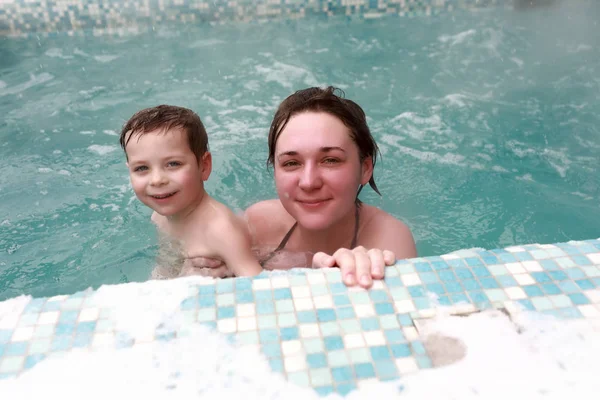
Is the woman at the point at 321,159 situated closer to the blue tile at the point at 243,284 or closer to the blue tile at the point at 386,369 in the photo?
the blue tile at the point at 243,284

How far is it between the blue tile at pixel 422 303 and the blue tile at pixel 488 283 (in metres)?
0.22

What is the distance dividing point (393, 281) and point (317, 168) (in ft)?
2.58

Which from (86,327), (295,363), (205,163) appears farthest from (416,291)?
(205,163)

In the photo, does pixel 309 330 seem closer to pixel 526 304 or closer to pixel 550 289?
pixel 526 304

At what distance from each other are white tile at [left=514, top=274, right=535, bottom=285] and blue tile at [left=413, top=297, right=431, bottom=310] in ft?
1.13

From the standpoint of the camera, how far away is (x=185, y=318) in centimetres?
154

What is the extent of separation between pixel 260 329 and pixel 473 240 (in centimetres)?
291

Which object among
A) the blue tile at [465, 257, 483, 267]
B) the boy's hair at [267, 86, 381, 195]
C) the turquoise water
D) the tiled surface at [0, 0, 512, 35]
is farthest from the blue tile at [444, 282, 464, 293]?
the tiled surface at [0, 0, 512, 35]

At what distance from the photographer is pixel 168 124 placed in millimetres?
2818

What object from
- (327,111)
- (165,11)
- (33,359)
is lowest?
(165,11)

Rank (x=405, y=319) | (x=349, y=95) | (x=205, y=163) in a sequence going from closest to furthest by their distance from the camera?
1. (x=405, y=319)
2. (x=205, y=163)
3. (x=349, y=95)

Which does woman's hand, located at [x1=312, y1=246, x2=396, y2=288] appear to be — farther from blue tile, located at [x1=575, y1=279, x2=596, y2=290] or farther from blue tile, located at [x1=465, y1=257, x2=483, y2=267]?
blue tile, located at [x1=575, y1=279, x2=596, y2=290]

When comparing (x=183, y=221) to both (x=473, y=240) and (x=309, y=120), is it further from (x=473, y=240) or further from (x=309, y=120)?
(x=473, y=240)

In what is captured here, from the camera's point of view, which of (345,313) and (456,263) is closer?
(345,313)
